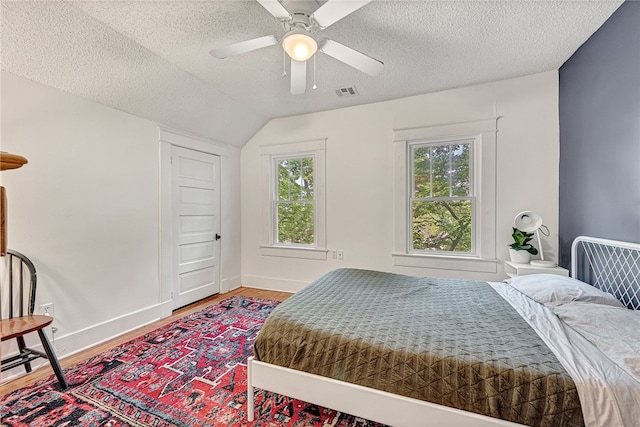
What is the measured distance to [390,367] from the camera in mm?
1415

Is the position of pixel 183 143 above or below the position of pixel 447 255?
above

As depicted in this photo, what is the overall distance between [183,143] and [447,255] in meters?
Answer: 3.46

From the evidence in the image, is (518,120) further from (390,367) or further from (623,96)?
(390,367)

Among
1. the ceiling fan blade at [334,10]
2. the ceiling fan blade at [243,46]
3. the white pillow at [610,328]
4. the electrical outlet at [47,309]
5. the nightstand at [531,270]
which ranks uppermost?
the ceiling fan blade at [334,10]

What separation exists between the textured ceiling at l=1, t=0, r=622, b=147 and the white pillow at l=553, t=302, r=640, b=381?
2.05 m

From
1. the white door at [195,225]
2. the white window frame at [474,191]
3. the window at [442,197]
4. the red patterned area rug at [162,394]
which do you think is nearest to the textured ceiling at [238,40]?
the white window frame at [474,191]

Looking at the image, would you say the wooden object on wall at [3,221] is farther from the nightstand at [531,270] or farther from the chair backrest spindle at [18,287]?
the nightstand at [531,270]

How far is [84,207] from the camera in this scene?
2.60 m

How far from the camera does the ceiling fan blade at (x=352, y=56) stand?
1966 mm

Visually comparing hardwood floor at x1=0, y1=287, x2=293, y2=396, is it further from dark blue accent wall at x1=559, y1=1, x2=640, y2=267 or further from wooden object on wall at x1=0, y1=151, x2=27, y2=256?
dark blue accent wall at x1=559, y1=1, x2=640, y2=267

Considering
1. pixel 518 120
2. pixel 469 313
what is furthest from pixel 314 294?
pixel 518 120

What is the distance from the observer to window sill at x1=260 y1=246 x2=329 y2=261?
156 inches

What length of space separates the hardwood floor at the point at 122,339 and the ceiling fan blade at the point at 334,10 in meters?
3.14

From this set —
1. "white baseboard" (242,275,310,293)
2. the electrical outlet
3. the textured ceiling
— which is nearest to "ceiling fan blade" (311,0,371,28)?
the textured ceiling
